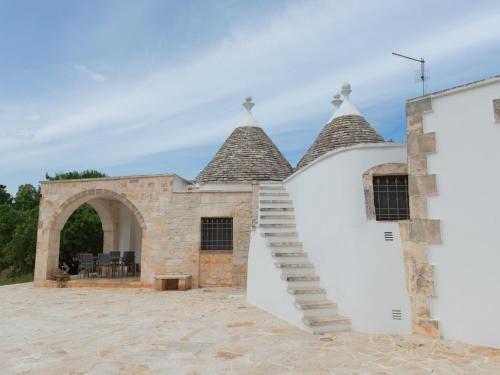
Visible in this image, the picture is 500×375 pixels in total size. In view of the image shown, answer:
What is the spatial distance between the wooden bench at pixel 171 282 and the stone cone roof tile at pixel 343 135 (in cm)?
557

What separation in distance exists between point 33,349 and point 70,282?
7821 mm

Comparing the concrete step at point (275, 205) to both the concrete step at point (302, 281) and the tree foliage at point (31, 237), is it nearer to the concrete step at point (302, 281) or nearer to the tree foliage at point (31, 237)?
the concrete step at point (302, 281)

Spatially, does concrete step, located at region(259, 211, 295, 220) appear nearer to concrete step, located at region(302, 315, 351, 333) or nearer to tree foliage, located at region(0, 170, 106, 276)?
concrete step, located at region(302, 315, 351, 333)

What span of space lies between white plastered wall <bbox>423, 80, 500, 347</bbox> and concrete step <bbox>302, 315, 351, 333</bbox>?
1.26 meters

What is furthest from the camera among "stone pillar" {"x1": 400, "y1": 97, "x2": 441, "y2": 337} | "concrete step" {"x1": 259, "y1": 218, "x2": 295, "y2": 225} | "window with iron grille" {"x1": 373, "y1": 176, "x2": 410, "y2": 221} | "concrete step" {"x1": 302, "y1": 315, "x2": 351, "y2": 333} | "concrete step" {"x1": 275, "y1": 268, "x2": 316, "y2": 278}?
"concrete step" {"x1": 259, "y1": 218, "x2": 295, "y2": 225}

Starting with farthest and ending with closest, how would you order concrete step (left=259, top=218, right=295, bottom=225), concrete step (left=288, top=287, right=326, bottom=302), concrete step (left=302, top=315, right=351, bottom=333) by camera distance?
concrete step (left=259, top=218, right=295, bottom=225) → concrete step (left=288, top=287, right=326, bottom=302) → concrete step (left=302, top=315, right=351, bottom=333)

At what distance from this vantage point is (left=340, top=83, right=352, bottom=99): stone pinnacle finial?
13.5m

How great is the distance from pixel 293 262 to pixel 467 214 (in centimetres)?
315

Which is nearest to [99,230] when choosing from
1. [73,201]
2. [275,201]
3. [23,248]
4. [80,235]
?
[80,235]

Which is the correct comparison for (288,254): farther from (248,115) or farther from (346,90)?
(248,115)

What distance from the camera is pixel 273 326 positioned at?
19.4 feet

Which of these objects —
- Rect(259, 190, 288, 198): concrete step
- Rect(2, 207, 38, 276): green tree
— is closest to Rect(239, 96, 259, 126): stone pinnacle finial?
Rect(259, 190, 288, 198): concrete step

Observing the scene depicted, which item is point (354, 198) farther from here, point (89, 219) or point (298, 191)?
point (89, 219)

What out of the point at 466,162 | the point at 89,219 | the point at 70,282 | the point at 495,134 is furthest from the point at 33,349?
the point at 89,219
